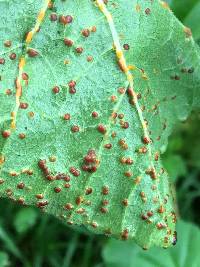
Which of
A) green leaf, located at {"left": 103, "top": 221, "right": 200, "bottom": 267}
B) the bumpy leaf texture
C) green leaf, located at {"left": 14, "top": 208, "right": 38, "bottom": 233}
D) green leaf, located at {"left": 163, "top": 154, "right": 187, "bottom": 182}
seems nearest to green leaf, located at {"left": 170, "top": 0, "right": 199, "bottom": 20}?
the bumpy leaf texture

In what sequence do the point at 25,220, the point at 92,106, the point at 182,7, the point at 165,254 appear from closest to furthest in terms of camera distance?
1. the point at 92,106
2. the point at 182,7
3. the point at 165,254
4. the point at 25,220

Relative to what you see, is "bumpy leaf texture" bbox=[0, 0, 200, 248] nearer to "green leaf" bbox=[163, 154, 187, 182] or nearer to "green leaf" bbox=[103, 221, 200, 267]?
"green leaf" bbox=[103, 221, 200, 267]

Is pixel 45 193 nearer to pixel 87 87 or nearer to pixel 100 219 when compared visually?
pixel 100 219

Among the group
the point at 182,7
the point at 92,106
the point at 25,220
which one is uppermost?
the point at 182,7

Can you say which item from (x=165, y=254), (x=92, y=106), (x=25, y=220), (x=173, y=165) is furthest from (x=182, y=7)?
(x=25, y=220)

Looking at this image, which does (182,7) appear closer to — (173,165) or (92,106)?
(92,106)

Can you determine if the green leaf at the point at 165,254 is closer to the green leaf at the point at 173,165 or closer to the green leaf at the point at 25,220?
the green leaf at the point at 173,165

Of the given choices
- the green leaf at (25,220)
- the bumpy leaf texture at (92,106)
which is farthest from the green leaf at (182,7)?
the green leaf at (25,220)
